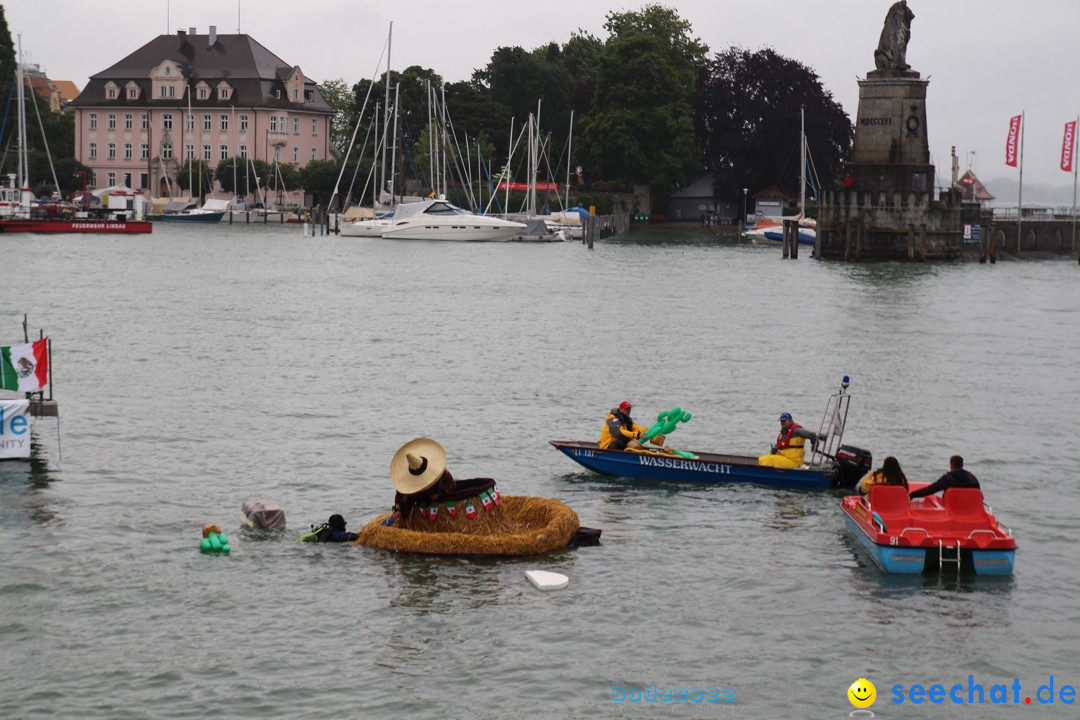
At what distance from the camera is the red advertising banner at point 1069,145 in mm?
123375

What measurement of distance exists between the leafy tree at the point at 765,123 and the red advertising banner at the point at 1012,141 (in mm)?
23518

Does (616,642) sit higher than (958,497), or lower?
lower

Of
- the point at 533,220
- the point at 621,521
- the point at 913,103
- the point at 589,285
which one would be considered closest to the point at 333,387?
the point at 621,521

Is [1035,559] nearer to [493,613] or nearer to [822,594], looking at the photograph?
[822,594]

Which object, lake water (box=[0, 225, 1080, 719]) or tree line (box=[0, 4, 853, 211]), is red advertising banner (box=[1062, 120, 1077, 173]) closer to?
tree line (box=[0, 4, 853, 211])

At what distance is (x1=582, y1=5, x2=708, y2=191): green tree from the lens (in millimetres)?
141625

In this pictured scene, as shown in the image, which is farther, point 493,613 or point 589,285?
point 589,285

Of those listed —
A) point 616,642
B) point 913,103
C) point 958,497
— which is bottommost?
point 616,642

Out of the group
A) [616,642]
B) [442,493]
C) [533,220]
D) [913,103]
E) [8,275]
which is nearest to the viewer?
[616,642]

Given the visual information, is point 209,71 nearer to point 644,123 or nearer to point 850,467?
point 644,123

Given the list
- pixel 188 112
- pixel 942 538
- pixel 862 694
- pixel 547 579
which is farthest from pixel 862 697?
pixel 188 112

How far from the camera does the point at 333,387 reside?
42.8m

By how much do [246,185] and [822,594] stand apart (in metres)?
142

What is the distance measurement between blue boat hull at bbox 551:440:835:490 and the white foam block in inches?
264
